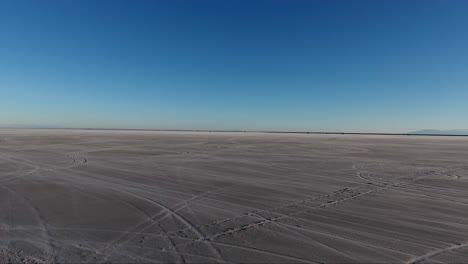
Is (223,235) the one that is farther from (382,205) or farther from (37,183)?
(37,183)

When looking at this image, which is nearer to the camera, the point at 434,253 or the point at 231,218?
the point at 434,253

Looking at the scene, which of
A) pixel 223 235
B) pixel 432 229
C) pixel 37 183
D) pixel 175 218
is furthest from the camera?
pixel 37 183

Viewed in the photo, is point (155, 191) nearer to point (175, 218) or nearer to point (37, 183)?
point (175, 218)

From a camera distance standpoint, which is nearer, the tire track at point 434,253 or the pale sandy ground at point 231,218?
the tire track at point 434,253

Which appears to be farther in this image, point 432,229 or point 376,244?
point 432,229

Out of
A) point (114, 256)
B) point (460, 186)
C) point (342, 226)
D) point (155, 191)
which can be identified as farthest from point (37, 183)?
point (460, 186)

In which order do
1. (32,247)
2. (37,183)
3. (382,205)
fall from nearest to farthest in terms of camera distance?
(32,247), (382,205), (37,183)

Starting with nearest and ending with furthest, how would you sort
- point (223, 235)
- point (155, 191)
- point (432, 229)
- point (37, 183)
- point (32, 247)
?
point (32, 247) < point (223, 235) < point (432, 229) < point (155, 191) < point (37, 183)

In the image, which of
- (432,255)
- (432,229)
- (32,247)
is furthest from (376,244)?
(32,247)

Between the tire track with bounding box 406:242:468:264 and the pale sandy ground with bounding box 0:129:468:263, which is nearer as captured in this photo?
the tire track with bounding box 406:242:468:264
